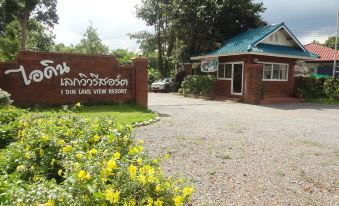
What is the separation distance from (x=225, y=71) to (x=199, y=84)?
208 cm

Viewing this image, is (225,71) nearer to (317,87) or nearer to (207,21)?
(207,21)

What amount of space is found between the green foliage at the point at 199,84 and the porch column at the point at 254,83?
9.82 feet

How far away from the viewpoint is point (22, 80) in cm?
1274

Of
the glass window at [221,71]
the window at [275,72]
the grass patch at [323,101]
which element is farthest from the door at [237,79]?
the grass patch at [323,101]

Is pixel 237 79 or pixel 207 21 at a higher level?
pixel 207 21

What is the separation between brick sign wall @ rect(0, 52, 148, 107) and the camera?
1269 cm

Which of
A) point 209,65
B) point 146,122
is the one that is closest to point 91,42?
point 209,65

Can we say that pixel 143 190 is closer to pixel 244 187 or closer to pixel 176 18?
pixel 244 187

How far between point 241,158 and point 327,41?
7311cm

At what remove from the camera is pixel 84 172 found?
96.2 inches

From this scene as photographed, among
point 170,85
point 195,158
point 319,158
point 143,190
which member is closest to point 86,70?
point 195,158

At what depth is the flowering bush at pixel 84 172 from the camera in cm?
238

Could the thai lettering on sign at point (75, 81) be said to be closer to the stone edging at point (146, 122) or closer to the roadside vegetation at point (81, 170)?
the stone edging at point (146, 122)

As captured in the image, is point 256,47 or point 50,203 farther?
point 256,47
